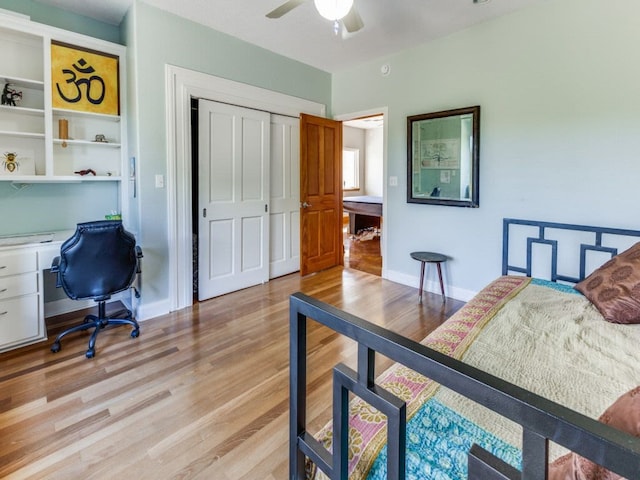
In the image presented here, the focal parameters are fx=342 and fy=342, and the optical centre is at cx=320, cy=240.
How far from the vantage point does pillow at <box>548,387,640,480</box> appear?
0.58 m

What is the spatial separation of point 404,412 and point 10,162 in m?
3.50

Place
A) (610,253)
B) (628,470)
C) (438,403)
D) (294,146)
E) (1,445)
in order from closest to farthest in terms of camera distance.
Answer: (628,470)
(438,403)
(1,445)
(610,253)
(294,146)

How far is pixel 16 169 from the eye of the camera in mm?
2783

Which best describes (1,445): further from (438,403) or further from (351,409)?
(438,403)

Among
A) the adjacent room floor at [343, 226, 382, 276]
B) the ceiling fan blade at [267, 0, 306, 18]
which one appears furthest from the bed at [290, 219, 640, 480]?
the adjacent room floor at [343, 226, 382, 276]

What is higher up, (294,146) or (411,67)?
(411,67)

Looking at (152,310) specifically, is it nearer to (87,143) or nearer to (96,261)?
(96,261)

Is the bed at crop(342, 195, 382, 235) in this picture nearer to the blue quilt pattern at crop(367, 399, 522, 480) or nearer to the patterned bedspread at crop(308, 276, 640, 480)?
the patterned bedspread at crop(308, 276, 640, 480)

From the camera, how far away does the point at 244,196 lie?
12.6 ft

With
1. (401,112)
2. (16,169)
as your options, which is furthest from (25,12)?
(401,112)

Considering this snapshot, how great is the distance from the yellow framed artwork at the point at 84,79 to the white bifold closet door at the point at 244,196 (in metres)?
0.76

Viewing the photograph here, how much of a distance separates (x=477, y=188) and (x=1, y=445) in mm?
3805

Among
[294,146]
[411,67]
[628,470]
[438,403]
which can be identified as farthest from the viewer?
[294,146]

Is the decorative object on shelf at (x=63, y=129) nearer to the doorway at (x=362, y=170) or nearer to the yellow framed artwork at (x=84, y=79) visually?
the yellow framed artwork at (x=84, y=79)
